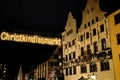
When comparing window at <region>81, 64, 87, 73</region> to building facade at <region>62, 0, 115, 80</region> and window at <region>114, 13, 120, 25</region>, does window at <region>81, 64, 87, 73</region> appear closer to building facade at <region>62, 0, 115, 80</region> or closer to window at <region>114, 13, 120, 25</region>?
building facade at <region>62, 0, 115, 80</region>

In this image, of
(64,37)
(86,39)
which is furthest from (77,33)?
(64,37)

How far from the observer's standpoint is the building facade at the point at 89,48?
32.7m

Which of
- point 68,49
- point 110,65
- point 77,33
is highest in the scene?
point 77,33

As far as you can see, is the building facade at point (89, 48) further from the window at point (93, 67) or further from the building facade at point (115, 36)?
the building facade at point (115, 36)

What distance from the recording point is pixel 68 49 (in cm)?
4656

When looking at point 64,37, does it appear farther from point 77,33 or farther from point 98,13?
point 98,13

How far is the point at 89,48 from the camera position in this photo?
37500 mm

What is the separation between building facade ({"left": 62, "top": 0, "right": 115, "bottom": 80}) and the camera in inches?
1287

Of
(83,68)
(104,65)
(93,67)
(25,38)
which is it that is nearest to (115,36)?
(104,65)

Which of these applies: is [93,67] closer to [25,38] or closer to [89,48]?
[89,48]

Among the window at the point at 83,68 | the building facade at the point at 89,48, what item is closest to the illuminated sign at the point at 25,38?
the building facade at the point at 89,48

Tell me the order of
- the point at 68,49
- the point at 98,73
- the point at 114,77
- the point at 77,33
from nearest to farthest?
the point at 114,77 → the point at 98,73 → the point at 77,33 → the point at 68,49

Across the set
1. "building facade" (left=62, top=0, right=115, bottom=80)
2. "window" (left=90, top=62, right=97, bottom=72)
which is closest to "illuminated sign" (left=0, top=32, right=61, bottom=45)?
"building facade" (left=62, top=0, right=115, bottom=80)

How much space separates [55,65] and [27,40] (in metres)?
26.2
